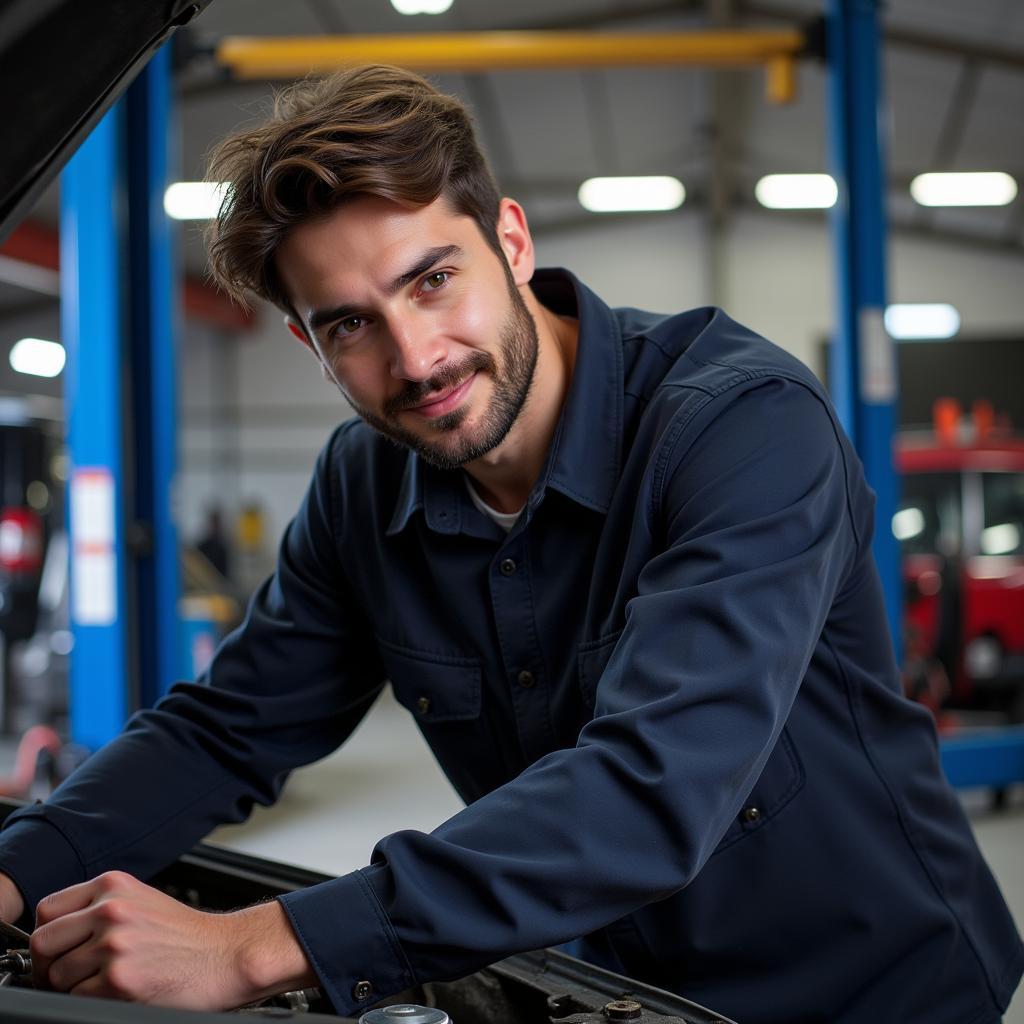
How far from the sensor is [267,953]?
82 centimetres

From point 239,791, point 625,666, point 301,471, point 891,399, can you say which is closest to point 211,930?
point 625,666

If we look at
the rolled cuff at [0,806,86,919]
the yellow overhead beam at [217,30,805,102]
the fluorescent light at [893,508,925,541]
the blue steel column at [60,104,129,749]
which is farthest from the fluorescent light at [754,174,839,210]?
the rolled cuff at [0,806,86,919]

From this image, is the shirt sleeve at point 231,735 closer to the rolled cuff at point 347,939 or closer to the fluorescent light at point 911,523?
the rolled cuff at point 347,939

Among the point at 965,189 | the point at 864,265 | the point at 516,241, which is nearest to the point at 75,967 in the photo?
the point at 516,241

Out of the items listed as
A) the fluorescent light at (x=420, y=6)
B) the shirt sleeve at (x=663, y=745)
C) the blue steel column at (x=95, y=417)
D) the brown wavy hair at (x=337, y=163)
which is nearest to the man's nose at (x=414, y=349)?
the brown wavy hair at (x=337, y=163)

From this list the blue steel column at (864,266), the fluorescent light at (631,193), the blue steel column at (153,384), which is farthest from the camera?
the fluorescent light at (631,193)

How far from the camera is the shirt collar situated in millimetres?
1240

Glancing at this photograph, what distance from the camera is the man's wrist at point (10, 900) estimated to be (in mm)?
1115

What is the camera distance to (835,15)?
405 centimetres

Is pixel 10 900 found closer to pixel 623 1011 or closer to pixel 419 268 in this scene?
pixel 623 1011

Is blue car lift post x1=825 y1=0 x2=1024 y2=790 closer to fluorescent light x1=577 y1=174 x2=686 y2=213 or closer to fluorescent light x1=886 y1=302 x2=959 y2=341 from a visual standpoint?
fluorescent light x1=577 y1=174 x2=686 y2=213

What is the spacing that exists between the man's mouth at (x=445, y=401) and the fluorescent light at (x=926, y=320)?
504 inches

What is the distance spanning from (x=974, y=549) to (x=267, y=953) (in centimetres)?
643

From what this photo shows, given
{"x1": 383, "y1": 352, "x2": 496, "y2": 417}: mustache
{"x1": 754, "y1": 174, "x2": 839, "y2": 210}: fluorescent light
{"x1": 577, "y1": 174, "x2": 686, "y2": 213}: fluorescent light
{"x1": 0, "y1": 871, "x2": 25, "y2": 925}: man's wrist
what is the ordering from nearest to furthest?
{"x1": 0, "y1": 871, "x2": 25, "y2": 925}: man's wrist → {"x1": 383, "y1": 352, "x2": 496, "y2": 417}: mustache → {"x1": 754, "y1": 174, "x2": 839, "y2": 210}: fluorescent light → {"x1": 577, "y1": 174, "x2": 686, "y2": 213}: fluorescent light
